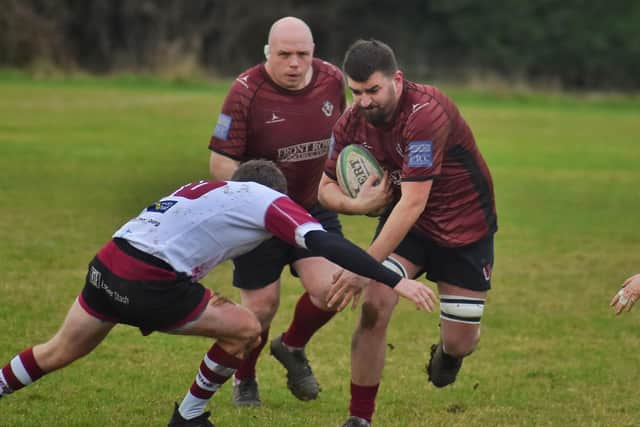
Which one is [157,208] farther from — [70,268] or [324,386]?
[70,268]

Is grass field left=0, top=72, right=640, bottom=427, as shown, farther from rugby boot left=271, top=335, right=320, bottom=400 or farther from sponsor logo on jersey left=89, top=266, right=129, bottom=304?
sponsor logo on jersey left=89, top=266, right=129, bottom=304

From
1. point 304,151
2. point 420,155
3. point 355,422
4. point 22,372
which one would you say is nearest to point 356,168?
point 420,155

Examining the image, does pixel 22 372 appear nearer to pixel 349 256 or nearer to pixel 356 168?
pixel 349 256

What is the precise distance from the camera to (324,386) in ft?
27.4

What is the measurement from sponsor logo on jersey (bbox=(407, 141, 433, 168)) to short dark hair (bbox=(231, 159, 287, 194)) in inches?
29.2

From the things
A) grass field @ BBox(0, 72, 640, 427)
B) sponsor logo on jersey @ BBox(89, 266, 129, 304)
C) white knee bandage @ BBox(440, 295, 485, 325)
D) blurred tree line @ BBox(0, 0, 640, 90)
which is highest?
sponsor logo on jersey @ BBox(89, 266, 129, 304)

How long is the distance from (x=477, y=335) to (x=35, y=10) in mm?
39569

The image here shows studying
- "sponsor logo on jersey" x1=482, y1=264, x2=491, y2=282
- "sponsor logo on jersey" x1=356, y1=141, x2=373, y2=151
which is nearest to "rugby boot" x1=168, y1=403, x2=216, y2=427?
"sponsor logo on jersey" x1=356, y1=141, x2=373, y2=151

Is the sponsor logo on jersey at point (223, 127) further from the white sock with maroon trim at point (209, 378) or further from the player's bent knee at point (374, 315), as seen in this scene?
the white sock with maroon trim at point (209, 378)

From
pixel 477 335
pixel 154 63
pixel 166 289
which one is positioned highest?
pixel 166 289

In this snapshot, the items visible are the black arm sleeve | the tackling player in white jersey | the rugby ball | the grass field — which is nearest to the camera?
the black arm sleeve

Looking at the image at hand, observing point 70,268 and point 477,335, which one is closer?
point 477,335

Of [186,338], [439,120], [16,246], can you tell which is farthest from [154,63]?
[439,120]

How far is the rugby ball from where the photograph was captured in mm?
7133
